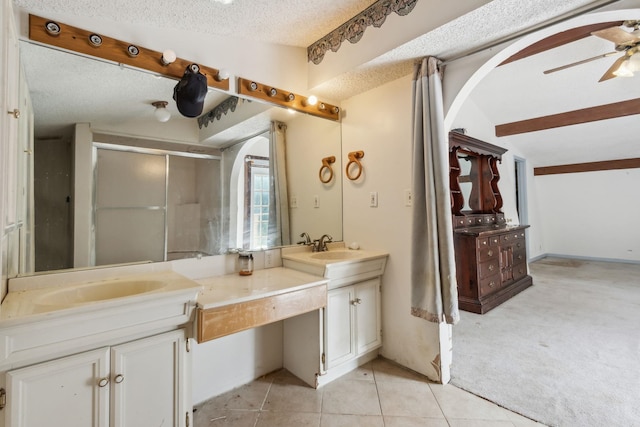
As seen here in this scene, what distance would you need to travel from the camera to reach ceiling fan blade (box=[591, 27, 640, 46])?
226 centimetres

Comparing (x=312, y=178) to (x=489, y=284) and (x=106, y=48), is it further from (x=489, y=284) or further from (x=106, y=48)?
(x=489, y=284)

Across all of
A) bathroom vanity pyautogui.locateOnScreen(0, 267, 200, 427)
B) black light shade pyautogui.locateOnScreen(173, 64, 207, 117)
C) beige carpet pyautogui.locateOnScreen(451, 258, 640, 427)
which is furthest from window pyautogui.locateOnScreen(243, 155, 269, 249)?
beige carpet pyautogui.locateOnScreen(451, 258, 640, 427)

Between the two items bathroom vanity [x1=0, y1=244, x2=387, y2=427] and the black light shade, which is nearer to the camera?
bathroom vanity [x1=0, y1=244, x2=387, y2=427]

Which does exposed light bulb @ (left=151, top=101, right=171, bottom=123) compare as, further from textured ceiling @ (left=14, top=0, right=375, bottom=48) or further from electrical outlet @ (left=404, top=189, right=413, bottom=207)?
electrical outlet @ (left=404, top=189, right=413, bottom=207)

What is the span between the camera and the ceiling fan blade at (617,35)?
7.40 feet

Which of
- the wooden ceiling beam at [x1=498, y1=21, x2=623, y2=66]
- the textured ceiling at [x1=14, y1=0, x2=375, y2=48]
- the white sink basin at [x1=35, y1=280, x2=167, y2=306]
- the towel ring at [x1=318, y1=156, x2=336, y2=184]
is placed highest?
the wooden ceiling beam at [x1=498, y1=21, x2=623, y2=66]

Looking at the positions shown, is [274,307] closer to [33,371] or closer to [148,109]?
[33,371]

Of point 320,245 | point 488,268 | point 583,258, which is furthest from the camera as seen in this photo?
point 583,258

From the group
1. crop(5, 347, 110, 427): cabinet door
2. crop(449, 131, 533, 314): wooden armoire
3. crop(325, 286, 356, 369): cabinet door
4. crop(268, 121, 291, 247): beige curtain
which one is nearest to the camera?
crop(5, 347, 110, 427): cabinet door

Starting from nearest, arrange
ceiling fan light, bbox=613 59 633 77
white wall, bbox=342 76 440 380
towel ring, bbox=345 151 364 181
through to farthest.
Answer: white wall, bbox=342 76 440 380 < towel ring, bbox=345 151 364 181 < ceiling fan light, bbox=613 59 633 77

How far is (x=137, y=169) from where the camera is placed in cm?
167

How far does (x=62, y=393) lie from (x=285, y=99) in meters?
2.07

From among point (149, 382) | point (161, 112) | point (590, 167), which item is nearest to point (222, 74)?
point (161, 112)

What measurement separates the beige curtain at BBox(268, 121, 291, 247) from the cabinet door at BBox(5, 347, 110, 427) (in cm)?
131
